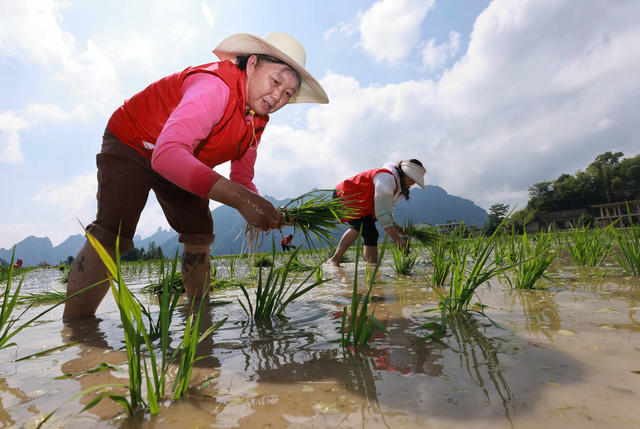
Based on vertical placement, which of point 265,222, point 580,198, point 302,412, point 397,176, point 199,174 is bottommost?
point 302,412

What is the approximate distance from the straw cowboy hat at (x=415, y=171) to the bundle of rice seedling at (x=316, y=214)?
213 centimetres

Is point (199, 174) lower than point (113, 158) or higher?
lower

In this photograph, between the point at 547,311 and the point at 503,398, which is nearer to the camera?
the point at 503,398

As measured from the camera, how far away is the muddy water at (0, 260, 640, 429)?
70cm

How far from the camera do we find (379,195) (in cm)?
411

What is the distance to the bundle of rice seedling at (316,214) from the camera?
229 cm

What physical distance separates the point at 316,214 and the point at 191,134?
1128mm

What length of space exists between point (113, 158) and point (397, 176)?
3349 millimetres

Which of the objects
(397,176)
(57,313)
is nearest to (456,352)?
(57,313)

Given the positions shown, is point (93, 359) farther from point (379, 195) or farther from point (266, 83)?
point (379, 195)

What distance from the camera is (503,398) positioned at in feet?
2.43

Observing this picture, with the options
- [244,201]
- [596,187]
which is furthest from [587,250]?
[596,187]

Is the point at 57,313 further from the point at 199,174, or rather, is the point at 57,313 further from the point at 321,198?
the point at 321,198

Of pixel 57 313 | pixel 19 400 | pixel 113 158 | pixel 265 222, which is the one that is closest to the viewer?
pixel 19 400
